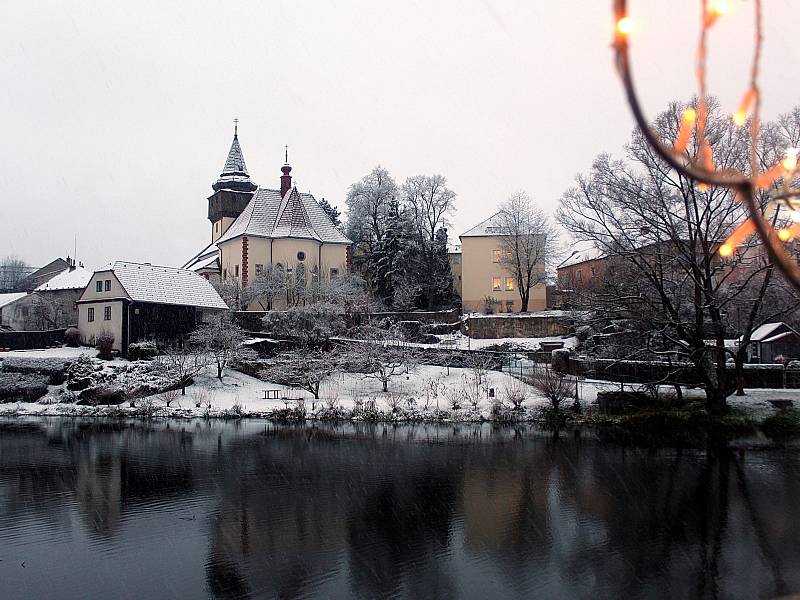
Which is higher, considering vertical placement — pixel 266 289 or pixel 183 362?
pixel 266 289

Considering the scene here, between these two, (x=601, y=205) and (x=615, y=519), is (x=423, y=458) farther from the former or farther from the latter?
(x=601, y=205)

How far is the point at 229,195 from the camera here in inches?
2411

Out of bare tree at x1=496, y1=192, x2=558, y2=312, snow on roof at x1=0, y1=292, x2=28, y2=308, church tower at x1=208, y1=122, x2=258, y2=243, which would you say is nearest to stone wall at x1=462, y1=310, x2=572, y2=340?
bare tree at x1=496, y1=192, x2=558, y2=312

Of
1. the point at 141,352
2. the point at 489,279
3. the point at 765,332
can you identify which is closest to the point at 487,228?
the point at 489,279

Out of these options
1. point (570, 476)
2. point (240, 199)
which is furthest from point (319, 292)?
point (570, 476)

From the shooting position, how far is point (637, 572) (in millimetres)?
11734

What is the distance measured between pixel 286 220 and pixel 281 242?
2042 millimetres

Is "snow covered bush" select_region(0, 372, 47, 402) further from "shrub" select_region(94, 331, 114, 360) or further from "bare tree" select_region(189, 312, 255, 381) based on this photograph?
"bare tree" select_region(189, 312, 255, 381)

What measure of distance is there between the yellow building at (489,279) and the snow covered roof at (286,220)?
8.96 m

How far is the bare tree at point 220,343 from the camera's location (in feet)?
112

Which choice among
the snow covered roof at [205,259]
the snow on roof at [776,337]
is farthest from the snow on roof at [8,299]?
the snow on roof at [776,337]

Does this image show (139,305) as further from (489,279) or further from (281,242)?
(489,279)

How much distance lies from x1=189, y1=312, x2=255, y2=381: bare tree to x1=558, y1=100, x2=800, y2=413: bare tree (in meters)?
17.5

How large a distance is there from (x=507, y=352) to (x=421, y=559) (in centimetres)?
2433
